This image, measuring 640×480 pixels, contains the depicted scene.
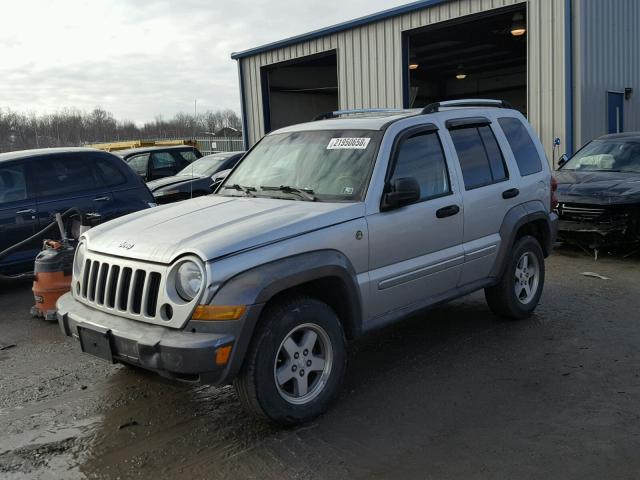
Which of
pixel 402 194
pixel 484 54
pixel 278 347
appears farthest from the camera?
pixel 484 54

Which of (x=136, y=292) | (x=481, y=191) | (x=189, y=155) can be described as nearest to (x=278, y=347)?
(x=136, y=292)

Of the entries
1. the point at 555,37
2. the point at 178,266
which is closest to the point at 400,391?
Result: the point at 178,266

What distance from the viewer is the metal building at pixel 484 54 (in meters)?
13.0

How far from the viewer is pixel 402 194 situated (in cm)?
426

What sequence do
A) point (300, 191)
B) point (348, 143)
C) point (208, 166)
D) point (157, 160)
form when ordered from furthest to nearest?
point (157, 160), point (208, 166), point (348, 143), point (300, 191)

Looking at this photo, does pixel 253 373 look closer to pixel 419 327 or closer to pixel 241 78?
pixel 419 327

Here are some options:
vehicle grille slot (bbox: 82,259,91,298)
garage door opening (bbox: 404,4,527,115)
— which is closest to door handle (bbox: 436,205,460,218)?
vehicle grille slot (bbox: 82,259,91,298)

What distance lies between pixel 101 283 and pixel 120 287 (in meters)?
0.24

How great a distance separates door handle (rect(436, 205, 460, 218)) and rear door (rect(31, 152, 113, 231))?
16.1 ft

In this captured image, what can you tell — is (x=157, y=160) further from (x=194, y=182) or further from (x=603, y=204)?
(x=603, y=204)

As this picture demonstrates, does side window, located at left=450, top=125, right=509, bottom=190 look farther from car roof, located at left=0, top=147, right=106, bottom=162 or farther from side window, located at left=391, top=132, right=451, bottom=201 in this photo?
car roof, located at left=0, top=147, right=106, bottom=162

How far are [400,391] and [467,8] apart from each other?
11771 millimetres

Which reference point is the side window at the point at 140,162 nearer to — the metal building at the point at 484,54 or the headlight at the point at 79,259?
the metal building at the point at 484,54

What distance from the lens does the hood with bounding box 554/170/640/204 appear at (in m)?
8.30
